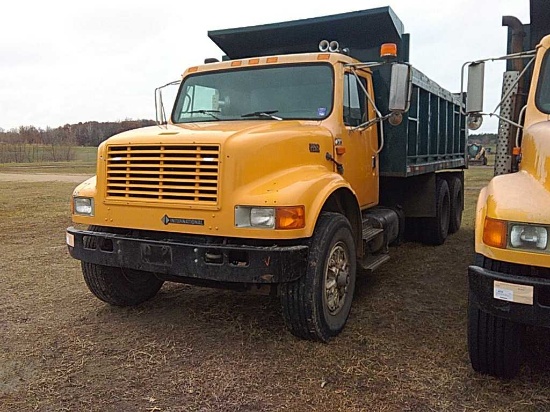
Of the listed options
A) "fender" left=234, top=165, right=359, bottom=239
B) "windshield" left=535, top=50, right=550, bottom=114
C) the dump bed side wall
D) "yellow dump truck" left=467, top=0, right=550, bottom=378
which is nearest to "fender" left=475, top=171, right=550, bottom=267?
"yellow dump truck" left=467, top=0, right=550, bottom=378

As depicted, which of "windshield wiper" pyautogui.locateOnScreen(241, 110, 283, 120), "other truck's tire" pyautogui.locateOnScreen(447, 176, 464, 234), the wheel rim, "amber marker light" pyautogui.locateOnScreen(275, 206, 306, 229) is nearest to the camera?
"amber marker light" pyautogui.locateOnScreen(275, 206, 306, 229)

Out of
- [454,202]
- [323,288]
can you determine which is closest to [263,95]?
[323,288]

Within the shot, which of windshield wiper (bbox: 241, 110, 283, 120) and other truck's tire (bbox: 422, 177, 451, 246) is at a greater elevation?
windshield wiper (bbox: 241, 110, 283, 120)

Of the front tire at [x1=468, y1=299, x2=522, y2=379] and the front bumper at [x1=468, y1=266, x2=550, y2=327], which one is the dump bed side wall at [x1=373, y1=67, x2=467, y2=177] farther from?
the front bumper at [x1=468, y1=266, x2=550, y2=327]

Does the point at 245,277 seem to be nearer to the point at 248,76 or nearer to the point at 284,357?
the point at 284,357

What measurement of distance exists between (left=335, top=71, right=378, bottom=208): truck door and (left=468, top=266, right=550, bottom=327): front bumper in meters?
2.19

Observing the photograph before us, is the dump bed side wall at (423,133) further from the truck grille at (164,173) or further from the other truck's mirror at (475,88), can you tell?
the truck grille at (164,173)

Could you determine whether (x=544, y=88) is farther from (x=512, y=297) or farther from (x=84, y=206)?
(x=84, y=206)

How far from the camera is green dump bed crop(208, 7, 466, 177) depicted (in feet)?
19.9

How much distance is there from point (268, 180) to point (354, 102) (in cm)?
176

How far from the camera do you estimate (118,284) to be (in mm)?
5066

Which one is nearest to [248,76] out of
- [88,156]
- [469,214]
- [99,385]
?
[99,385]

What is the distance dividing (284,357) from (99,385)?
1334mm

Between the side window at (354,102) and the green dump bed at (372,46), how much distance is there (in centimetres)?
49
